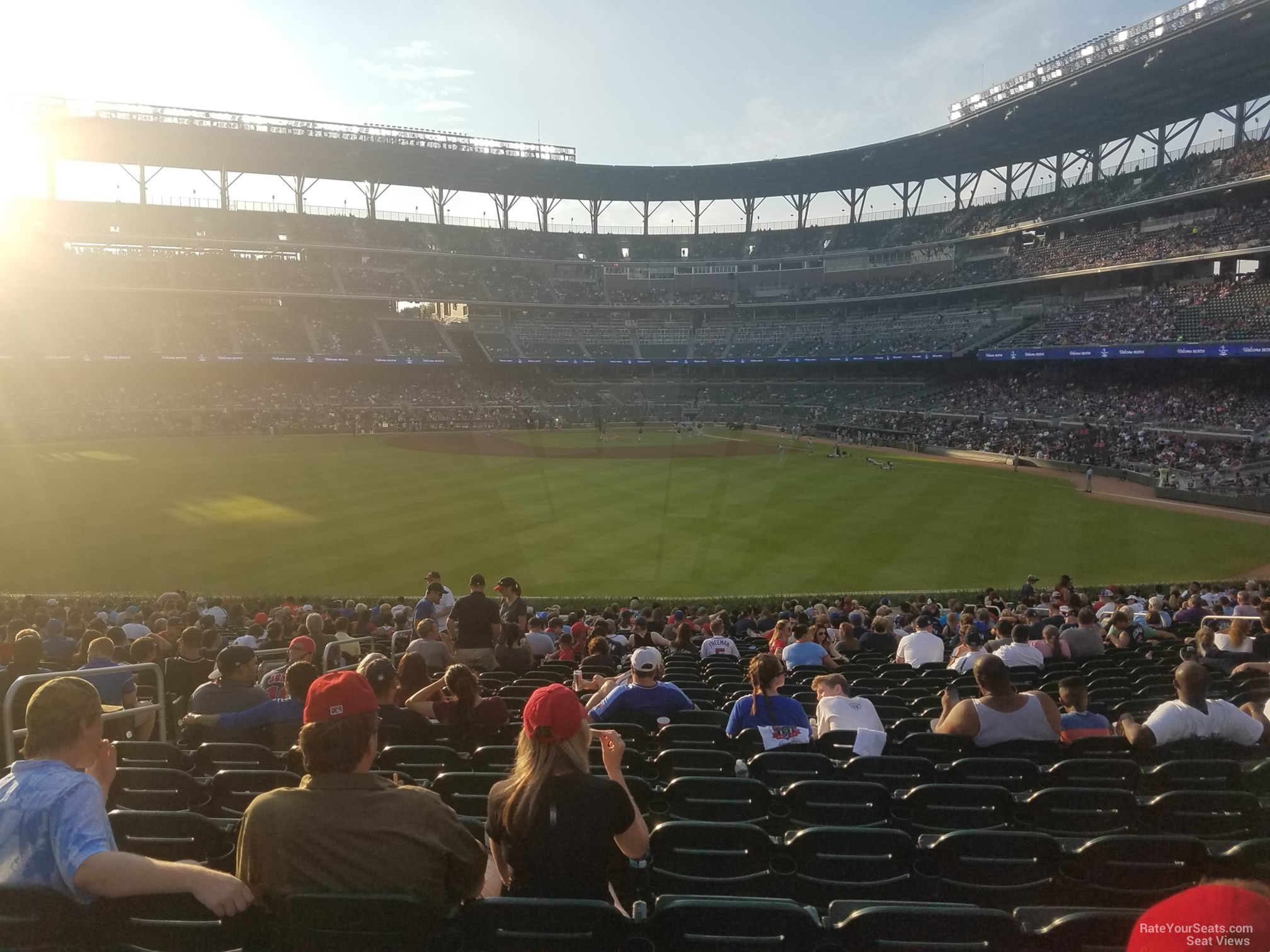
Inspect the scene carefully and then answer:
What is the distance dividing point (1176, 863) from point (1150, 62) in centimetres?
6374

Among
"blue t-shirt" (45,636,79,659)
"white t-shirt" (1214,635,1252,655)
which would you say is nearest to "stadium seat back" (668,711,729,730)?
"white t-shirt" (1214,635,1252,655)

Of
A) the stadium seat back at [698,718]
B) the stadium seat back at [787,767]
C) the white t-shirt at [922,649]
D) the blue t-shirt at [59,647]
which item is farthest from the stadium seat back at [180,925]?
the blue t-shirt at [59,647]

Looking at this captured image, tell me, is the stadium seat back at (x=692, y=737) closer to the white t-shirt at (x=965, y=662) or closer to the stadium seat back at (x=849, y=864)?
the stadium seat back at (x=849, y=864)

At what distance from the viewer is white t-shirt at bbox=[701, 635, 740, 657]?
13.0m

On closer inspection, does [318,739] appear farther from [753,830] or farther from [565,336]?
[565,336]

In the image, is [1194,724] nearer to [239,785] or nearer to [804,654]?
[804,654]

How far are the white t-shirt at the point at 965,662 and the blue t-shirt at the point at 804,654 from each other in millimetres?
1874

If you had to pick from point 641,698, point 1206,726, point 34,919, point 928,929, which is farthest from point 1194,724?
point 34,919

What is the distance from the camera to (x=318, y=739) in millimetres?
3516

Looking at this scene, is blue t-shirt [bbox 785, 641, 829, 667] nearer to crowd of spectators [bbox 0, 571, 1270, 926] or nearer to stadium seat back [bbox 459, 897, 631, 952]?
crowd of spectators [bbox 0, 571, 1270, 926]

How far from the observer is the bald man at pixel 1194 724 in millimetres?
6527

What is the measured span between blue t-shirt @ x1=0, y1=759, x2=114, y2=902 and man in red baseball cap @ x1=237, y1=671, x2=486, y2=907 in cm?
62

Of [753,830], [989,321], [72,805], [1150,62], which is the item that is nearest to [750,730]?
[753,830]

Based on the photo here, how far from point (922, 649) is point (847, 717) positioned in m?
6.15
